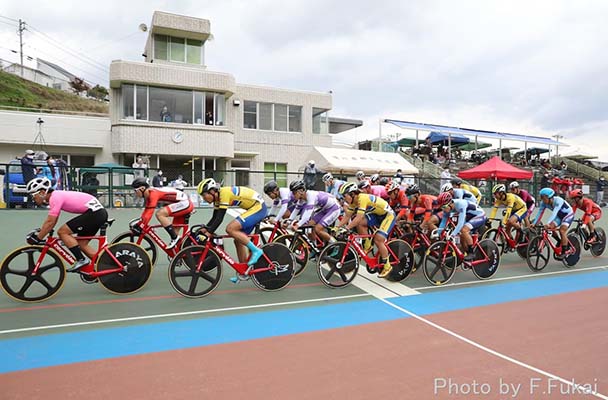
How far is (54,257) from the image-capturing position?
17.9ft

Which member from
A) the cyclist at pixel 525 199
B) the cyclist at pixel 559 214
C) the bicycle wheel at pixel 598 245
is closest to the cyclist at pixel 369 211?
the cyclist at pixel 525 199

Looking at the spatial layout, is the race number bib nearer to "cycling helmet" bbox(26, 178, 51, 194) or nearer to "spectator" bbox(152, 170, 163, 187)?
"cycling helmet" bbox(26, 178, 51, 194)

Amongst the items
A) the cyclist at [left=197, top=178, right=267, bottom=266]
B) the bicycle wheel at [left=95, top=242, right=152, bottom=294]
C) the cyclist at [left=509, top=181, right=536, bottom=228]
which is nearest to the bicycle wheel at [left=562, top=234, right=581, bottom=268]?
the cyclist at [left=509, top=181, right=536, bottom=228]

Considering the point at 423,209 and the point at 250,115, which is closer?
the point at 423,209

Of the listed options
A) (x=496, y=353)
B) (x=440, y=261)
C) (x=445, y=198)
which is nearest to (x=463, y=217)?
(x=445, y=198)

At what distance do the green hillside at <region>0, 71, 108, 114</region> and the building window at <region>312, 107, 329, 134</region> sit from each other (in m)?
30.7

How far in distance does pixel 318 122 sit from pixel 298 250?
742 inches

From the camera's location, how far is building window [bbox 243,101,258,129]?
23.6 meters

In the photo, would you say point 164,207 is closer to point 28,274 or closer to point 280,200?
point 280,200

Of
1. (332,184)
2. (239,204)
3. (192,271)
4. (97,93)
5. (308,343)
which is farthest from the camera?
(97,93)

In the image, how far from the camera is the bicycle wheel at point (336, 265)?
662cm

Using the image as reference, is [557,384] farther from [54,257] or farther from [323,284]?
[54,257]

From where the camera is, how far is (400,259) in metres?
7.05

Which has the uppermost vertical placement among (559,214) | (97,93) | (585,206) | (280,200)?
(97,93)
